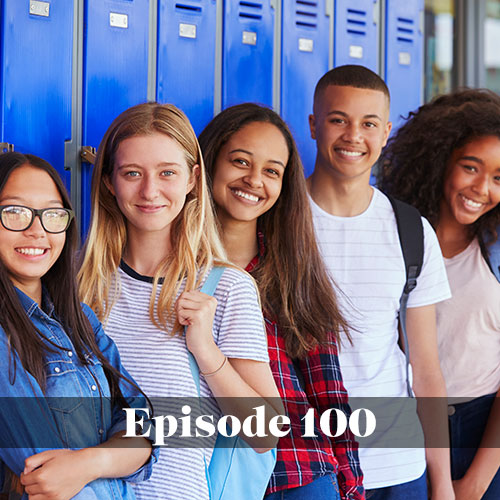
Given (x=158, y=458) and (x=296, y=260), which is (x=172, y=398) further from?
(x=296, y=260)

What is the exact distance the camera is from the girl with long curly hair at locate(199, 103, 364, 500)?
218cm

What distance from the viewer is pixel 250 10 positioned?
3039 mm

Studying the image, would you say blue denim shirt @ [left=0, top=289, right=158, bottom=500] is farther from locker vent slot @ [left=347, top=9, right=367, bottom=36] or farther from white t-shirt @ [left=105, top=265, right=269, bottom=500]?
locker vent slot @ [left=347, top=9, right=367, bottom=36]

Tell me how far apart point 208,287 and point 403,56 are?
6.53 ft

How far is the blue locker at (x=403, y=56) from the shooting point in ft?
11.6

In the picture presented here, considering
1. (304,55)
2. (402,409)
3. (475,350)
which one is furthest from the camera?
(304,55)

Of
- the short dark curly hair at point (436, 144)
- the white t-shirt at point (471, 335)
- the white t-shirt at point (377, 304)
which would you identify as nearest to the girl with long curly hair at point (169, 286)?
the white t-shirt at point (377, 304)

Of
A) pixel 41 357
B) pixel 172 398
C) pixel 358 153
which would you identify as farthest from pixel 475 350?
pixel 41 357

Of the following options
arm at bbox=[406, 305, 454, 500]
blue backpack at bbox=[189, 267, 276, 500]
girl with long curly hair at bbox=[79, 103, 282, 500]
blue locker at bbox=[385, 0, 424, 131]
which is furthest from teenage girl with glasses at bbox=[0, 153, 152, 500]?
blue locker at bbox=[385, 0, 424, 131]

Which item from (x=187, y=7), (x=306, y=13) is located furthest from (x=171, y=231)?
(x=306, y=13)

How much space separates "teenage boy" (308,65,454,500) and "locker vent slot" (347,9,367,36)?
69 cm

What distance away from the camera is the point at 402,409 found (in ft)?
8.34

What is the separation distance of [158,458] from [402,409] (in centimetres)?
95

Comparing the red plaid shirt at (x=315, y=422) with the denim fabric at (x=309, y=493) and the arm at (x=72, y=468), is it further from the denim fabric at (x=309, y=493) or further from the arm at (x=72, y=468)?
the arm at (x=72, y=468)
